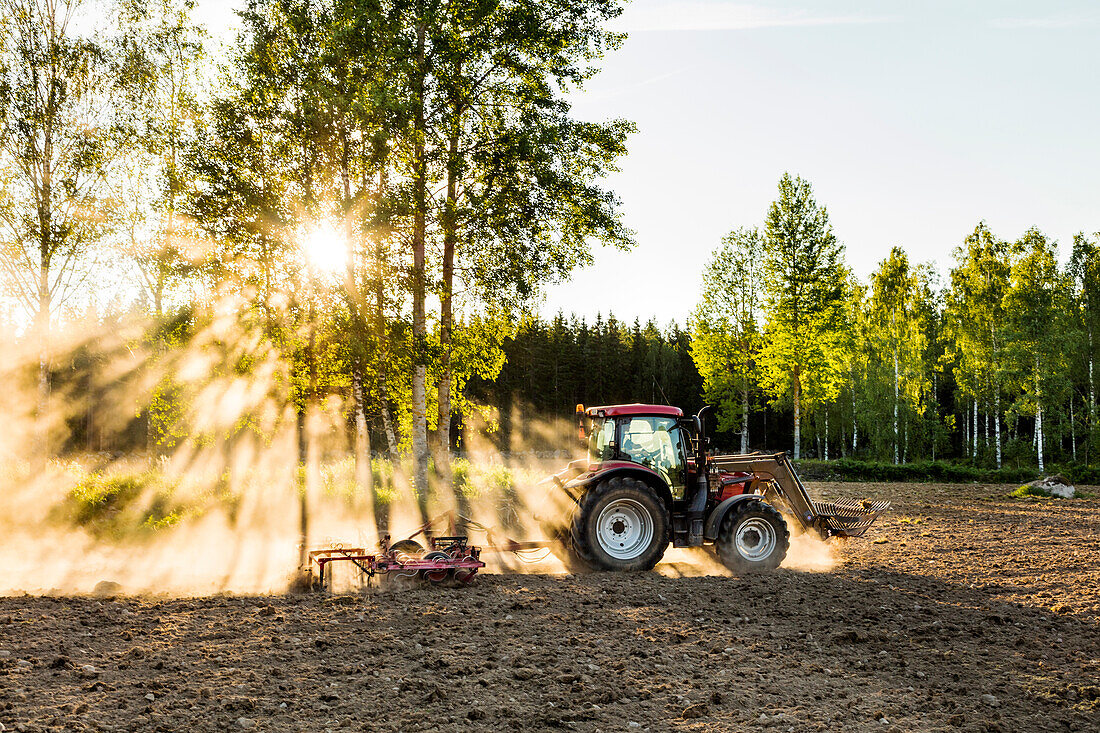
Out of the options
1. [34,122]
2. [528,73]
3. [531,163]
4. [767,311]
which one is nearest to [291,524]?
[531,163]

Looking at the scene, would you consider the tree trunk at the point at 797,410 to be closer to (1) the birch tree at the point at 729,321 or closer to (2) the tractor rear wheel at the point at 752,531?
(1) the birch tree at the point at 729,321

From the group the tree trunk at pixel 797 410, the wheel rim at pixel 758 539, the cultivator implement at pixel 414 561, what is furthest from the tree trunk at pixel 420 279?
the tree trunk at pixel 797 410

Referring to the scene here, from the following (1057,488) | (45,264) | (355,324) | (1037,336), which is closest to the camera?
(355,324)

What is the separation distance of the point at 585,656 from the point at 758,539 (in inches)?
194

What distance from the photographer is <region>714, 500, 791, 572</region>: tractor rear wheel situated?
10234mm

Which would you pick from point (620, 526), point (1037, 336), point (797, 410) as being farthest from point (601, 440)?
point (1037, 336)

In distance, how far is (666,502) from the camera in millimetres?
10320

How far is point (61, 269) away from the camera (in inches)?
703

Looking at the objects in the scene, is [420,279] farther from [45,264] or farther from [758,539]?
[45,264]

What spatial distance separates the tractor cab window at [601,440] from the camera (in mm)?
10555

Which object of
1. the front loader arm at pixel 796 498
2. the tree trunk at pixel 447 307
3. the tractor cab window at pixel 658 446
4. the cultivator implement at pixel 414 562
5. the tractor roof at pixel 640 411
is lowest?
the cultivator implement at pixel 414 562

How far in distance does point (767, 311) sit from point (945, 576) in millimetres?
26386

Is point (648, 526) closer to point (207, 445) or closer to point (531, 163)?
point (531, 163)

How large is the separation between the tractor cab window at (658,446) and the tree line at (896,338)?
25053 millimetres
